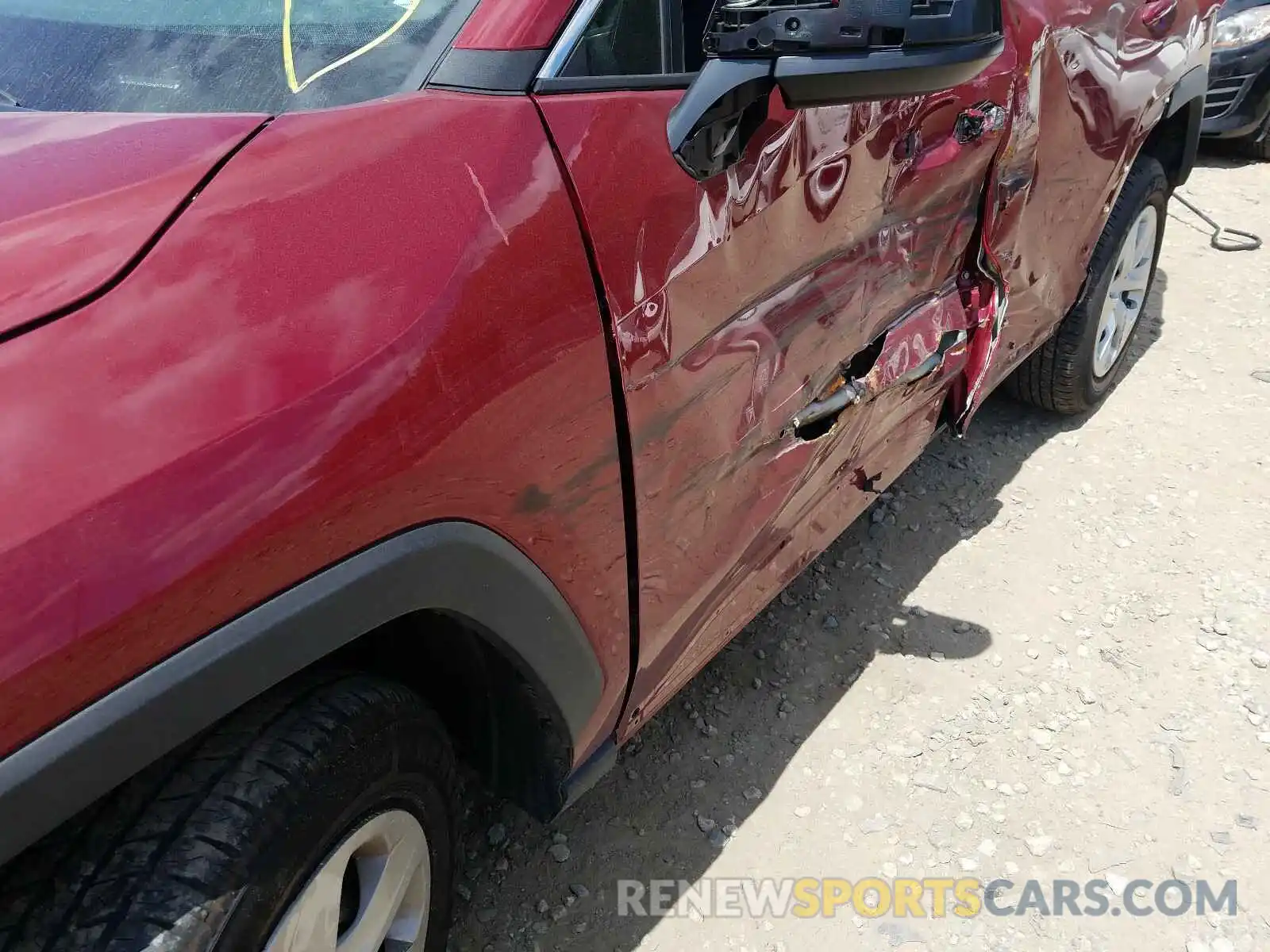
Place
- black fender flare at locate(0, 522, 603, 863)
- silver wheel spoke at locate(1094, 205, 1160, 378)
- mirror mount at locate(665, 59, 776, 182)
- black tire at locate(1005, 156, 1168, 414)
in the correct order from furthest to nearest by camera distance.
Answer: silver wheel spoke at locate(1094, 205, 1160, 378) → black tire at locate(1005, 156, 1168, 414) → mirror mount at locate(665, 59, 776, 182) → black fender flare at locate(0, 522, 603, 863)

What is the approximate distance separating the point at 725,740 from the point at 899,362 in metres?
0.92

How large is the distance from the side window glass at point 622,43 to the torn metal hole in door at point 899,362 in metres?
0.65

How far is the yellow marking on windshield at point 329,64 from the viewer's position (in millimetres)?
1368

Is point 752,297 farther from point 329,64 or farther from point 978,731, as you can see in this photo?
point 978,731

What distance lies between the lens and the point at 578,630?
4.76 feet

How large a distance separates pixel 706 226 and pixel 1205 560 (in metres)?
2.08

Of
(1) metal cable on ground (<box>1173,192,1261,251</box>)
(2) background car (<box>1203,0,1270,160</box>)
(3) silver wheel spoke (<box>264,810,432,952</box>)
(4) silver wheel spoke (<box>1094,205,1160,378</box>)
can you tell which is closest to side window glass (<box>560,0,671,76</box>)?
(3) silver wheel spoke (<box>264,810,432,952</box>)

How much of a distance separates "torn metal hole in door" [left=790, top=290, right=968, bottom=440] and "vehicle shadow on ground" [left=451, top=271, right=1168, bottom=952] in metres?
0.69

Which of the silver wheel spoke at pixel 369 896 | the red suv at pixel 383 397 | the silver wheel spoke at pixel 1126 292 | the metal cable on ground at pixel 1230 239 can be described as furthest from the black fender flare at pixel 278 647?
the metal cable on ground at pixel 1230 239

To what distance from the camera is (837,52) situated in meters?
1.23

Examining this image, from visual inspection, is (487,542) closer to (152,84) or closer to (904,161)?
(152,84)

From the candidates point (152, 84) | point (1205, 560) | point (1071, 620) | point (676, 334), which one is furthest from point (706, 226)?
point (1205, 560)

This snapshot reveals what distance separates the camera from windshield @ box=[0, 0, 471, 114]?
1.36 meters

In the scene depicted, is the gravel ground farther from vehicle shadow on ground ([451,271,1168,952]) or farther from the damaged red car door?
the damaged red car door
